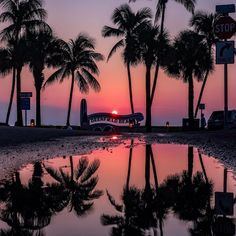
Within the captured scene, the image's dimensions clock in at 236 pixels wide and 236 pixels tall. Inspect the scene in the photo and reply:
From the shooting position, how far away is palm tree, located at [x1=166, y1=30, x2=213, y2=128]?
5066 centimetres

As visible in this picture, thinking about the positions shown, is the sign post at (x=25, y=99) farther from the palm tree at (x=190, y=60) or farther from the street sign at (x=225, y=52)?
the street sign at (x=225, y=52)

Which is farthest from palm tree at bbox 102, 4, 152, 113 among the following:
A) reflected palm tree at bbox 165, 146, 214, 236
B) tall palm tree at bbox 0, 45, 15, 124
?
reflected palm tree at bbox 165, 146, 214, 236

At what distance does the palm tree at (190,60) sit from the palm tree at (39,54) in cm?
1345

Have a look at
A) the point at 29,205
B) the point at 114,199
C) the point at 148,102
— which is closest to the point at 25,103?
the point at 148,102

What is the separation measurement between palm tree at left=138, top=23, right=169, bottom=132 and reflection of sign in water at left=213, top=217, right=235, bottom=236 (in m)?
42.3

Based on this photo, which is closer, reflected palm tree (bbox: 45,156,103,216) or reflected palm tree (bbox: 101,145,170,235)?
reflected palm tree (bbox: 101,145,170,235)

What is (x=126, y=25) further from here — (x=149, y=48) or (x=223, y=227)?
(x=223, y=227)

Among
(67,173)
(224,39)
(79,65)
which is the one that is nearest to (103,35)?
(79,65)

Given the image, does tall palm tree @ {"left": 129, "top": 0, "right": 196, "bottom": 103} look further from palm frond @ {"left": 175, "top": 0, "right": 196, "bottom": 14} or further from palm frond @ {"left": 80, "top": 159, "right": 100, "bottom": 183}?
palm frond @ {"left": 80, "top": 159, "right": 100, "bottom": 183}

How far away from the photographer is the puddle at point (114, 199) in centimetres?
539

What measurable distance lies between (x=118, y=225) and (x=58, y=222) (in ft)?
2.32

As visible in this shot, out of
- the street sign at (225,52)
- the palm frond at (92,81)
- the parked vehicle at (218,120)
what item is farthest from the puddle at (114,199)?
the palm frond at (92,81)

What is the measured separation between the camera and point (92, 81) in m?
55.4

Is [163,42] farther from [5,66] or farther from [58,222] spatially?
[58,222]
